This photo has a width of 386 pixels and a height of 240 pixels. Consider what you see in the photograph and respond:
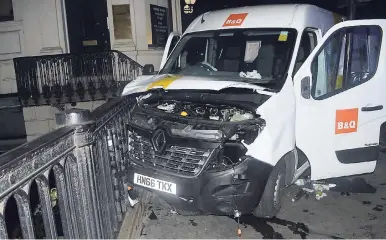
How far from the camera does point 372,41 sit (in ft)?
14.3

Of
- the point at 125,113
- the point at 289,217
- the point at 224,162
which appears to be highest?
the point at 125,113

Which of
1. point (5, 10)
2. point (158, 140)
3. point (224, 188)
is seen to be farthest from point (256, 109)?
point (5, 10)

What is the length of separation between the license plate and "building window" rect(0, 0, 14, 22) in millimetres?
10475

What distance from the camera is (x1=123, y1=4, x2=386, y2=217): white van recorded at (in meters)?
3.14

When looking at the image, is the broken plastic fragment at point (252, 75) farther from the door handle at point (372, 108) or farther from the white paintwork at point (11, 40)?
the white paintwork at point (11, 40)

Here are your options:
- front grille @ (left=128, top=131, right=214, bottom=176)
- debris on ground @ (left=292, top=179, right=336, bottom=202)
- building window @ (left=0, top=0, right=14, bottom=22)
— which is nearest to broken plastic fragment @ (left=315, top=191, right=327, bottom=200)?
debris on ground @ (left=292, top=179, right=336, bottom=202)

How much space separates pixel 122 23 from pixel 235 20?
791 cm

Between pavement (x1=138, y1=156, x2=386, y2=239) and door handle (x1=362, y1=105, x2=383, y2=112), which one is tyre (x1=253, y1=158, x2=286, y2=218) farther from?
door handle (x1=362, y1=105, x2=383, y2=112)

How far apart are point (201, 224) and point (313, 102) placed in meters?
1.88

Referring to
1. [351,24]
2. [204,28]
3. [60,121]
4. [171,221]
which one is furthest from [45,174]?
[351,24]

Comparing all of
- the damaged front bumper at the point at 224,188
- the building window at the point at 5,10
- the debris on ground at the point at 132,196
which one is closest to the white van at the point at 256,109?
the damaged front bumper at the point at 224,188

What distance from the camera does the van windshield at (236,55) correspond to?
3995mm

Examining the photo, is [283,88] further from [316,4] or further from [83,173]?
[316,4]

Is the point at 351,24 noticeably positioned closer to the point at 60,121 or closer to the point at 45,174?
the point at 60,121
